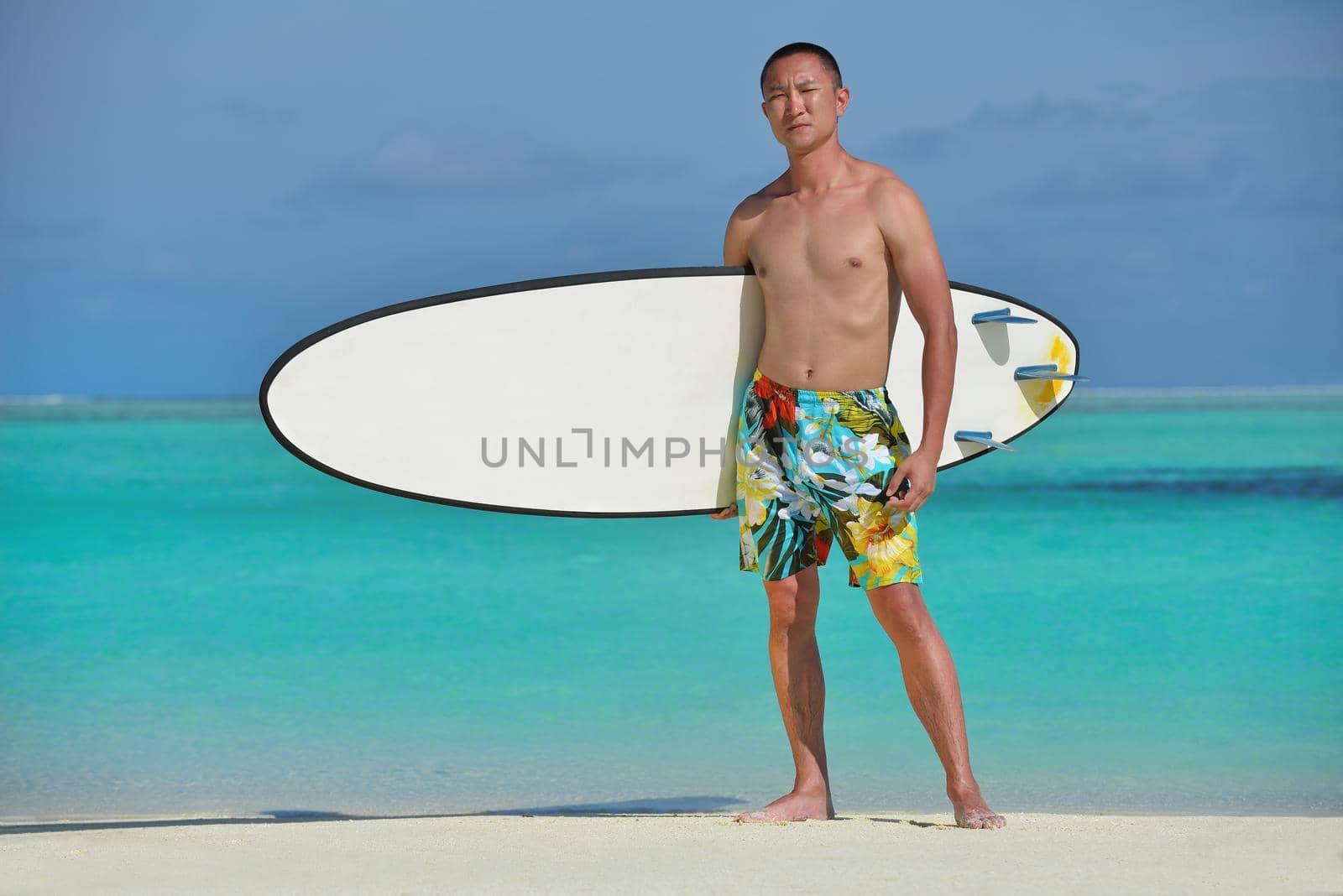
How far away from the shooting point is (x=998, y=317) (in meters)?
3.36

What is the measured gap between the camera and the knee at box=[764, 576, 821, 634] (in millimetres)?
2896

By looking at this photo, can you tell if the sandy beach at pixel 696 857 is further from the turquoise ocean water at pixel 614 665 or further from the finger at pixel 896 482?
the turquoise ocean water at pixel 614 665

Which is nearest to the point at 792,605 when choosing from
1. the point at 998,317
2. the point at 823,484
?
the point at 823,484

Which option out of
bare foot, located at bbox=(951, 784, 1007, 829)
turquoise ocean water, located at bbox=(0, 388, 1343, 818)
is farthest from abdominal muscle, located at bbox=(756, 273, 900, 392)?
turquoise ocean water, located at bbox=(0, 388, 1343, 818)

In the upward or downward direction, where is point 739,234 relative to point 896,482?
upward

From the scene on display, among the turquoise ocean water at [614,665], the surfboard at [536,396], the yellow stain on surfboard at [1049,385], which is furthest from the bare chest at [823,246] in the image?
the turquoise ocean water at [614,665]

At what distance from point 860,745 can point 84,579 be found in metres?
7.60

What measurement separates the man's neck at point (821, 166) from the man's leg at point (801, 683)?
0.78 metres

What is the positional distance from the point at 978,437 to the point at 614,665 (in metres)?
3.59

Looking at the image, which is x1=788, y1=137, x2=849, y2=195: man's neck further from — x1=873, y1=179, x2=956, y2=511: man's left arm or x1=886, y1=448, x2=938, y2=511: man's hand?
x1=886, y1=448, x2=938, y2=511: man's hand

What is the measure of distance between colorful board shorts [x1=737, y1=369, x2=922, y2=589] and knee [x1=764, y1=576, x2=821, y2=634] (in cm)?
2

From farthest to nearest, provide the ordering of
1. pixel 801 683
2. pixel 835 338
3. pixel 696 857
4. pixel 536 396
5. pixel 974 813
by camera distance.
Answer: pixel 536 396 < pixel 801 683 < pixel 835 338 < pixel 974 813 < pixel 696 857

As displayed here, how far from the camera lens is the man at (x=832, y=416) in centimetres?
276

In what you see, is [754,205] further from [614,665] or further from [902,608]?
[614,665]
